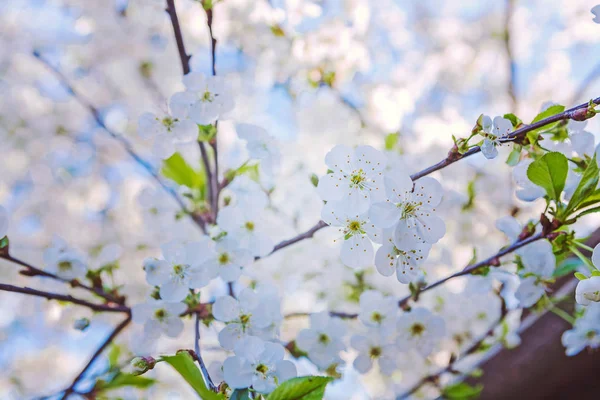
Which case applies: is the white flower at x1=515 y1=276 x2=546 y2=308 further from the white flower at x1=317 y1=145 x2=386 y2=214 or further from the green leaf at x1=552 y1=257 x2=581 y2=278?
the white flower at x1=317 y1=145 x2=386 y2=214

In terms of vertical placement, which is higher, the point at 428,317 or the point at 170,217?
the point at 170,217

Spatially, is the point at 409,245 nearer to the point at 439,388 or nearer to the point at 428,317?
the point at 428,317

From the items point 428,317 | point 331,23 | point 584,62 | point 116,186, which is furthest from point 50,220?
point 584,62

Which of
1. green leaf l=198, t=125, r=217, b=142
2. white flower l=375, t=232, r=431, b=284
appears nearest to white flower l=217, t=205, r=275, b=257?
green leaf l=198, t=125, r=217, b=142

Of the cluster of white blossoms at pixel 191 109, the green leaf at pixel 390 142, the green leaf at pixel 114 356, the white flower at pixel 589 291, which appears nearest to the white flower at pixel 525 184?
the white flower at pixel 589 291

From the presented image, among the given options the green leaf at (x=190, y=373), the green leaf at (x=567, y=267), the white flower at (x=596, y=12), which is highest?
the white flower at (x=596, y=12)

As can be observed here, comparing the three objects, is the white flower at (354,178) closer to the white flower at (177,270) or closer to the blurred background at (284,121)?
the white flower at (177,270)
